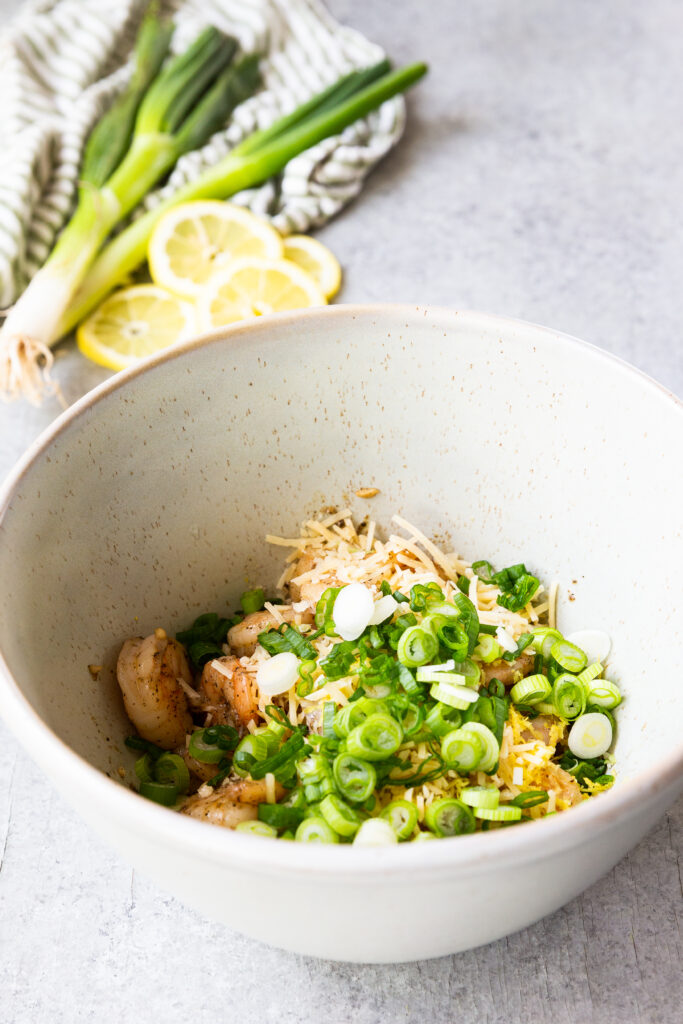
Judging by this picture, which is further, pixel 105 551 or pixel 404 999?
pixel 105 551

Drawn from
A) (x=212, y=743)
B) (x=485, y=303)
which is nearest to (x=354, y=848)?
(x=212, y=743)

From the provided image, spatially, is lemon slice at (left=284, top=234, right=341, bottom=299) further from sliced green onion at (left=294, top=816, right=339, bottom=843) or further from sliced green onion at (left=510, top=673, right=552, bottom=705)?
sliced green onion at (left=294, top=816, right=339, bottom=843)

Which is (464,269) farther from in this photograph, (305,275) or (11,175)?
(11,175)

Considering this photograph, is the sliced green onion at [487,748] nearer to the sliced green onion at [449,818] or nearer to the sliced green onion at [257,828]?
the sliced green onion at [449,818]

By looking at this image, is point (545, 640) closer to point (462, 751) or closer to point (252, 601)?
point (462, 751)

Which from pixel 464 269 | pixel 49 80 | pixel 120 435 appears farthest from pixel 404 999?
pixel 49 80

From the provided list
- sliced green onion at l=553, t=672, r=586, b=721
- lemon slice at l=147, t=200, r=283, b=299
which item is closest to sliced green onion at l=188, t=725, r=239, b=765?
sliced green onion at l=553, t=672, r=586, b=721
